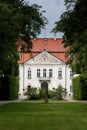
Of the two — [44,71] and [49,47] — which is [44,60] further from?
[49,47]

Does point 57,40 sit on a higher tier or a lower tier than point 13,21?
higher

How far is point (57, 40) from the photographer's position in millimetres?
130625

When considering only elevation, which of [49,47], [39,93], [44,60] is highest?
[49,47]

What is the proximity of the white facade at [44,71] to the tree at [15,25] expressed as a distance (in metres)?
76.4

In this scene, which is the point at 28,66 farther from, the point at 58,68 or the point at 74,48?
the point at 74,48

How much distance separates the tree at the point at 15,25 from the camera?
110 feet

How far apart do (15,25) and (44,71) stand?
86.5 m

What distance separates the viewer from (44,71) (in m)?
122

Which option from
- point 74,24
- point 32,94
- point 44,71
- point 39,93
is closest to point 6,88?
point 32,94

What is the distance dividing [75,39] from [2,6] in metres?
6.27

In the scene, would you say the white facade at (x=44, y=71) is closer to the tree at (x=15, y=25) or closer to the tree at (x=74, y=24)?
the tree at (x=15, y=25)

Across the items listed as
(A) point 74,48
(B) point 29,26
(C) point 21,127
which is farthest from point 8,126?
(B) point 29,26

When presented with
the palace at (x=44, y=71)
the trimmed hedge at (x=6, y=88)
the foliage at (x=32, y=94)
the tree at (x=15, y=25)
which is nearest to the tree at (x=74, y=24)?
the tree at (x=15, y=25)

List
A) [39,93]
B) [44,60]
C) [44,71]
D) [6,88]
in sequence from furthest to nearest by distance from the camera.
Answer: [44,60], [44,71], [39,93], [6,88]
